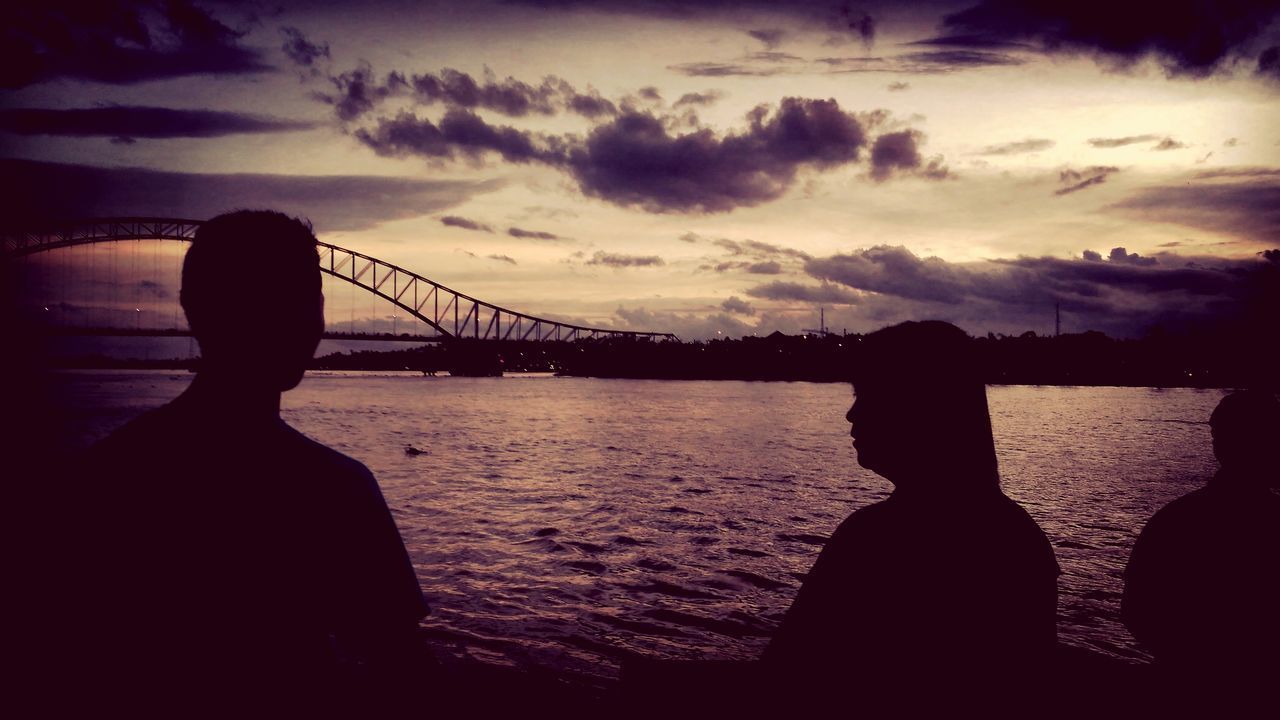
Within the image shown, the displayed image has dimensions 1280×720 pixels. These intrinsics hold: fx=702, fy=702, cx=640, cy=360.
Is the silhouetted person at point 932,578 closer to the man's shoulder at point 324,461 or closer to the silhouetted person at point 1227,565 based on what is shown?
the man's shoulder at point 324,461

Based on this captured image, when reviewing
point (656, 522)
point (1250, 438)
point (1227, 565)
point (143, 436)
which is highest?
point (143, 436)

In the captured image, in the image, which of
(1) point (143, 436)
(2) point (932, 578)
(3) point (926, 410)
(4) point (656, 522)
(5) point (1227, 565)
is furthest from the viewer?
(4) point (656, 522)

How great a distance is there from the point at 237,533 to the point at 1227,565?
13.9 ft

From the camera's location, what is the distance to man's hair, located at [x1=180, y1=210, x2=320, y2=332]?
155 cm

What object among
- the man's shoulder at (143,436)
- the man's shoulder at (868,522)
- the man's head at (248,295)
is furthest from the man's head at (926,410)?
the man's shoulder at (143,436)

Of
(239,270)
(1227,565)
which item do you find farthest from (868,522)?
(1227,565)

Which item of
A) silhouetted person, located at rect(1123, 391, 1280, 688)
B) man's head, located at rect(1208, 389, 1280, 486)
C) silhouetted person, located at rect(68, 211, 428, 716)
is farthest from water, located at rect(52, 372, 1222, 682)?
silhouetted person, located at rect(68, 211, 428, 716)

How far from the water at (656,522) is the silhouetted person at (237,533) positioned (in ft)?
25.8

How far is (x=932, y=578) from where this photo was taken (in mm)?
1916

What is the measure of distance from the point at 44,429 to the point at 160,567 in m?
46.1

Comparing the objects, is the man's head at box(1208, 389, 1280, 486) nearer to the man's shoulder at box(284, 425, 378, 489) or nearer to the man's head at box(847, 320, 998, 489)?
the man's head at box(847, 320, 998, 489)

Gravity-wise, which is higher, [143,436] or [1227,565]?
[143,436]

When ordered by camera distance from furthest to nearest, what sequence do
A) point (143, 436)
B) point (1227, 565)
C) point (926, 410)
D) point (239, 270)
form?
point (1227, 565)
point (926, 410)
point (239, 270)
point (143, 436)

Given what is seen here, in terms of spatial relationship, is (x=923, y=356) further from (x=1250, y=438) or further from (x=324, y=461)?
(x=1250, y=438)
